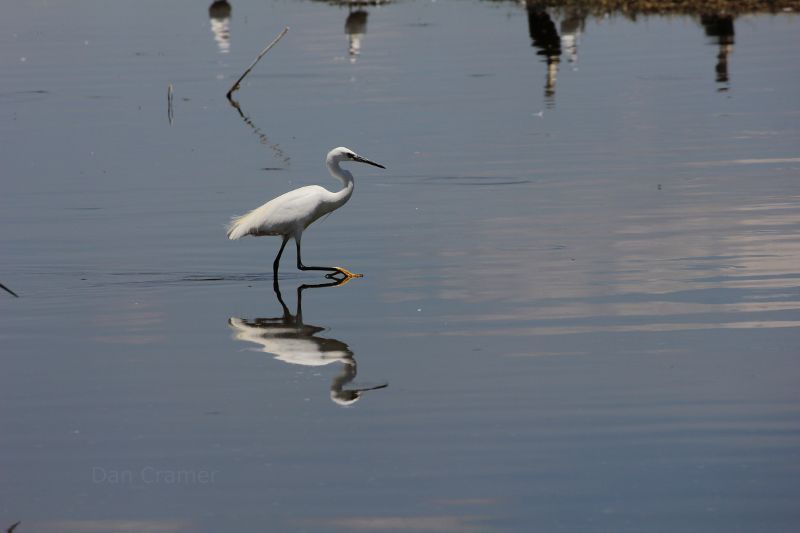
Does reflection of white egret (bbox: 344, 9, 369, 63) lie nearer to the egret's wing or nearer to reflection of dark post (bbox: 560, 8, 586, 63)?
reflection of dark post (bbox: 560, 8, 586, 63)

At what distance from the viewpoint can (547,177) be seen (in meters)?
17.2

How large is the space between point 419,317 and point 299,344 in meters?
0.96

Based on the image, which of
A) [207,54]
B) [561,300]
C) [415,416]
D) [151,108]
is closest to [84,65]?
[207,54]

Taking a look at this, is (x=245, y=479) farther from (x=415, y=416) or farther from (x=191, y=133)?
(x=191, y=133)

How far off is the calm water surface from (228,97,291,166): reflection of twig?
0.13 m

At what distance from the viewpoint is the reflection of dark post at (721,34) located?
86.7 ft

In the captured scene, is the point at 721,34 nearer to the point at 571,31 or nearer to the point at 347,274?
Answer: the point at 571,31

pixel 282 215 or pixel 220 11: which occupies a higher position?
pixel 282 215

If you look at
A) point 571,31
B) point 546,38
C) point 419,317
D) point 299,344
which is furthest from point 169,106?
point 299,344

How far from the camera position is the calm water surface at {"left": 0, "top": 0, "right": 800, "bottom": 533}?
24.3ft

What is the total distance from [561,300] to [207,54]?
25.2 metres

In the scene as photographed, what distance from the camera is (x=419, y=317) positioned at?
35.7 feet

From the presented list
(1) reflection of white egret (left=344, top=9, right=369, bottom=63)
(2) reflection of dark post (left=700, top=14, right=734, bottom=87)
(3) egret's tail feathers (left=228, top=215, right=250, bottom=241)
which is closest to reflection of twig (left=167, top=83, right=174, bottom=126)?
(2) reflection of dark post (left=700, top=14, right=734, bottom=87)

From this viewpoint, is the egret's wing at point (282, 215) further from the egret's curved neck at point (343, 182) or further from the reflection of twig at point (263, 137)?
the reflection of twig at point (263, 137)
